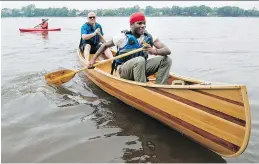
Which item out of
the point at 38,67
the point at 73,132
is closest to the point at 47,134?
the point at 73,132

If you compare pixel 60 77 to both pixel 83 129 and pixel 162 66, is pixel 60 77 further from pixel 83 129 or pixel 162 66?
pixel 162 66

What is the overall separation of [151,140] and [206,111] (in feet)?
3.62

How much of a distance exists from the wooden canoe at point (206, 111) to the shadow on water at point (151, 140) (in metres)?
0.19

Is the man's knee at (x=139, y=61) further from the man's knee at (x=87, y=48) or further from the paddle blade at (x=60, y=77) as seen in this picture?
the man's knee at (x=87, y=48)

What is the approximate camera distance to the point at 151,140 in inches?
172

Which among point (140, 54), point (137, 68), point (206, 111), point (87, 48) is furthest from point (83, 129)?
point (87, 48)

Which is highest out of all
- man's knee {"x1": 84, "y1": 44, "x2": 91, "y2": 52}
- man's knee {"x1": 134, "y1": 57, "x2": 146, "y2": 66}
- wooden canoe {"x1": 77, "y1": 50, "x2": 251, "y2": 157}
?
man's knee {"x1": 134, "y1": 57, "x2": 146, "y2": 66}

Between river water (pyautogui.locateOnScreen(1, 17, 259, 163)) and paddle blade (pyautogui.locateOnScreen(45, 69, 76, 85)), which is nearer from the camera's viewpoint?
river water (pyautogui.locateOnScreen(1, 17, 259, 163))

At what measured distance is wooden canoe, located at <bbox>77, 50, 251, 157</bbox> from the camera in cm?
328

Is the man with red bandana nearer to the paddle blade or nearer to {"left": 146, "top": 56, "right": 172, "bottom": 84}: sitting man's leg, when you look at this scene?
{"left": 146, "top": 56, "right": 172, "bottom": 84}: sitting man's leg

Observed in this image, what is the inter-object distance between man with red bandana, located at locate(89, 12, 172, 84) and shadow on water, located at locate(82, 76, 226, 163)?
71cm

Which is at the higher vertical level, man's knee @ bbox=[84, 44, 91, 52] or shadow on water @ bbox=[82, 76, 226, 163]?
man's knee @ bbox=[84, 44, 91, 52]

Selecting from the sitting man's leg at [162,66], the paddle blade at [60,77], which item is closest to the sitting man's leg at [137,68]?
the sitting man's leg at [162,66]

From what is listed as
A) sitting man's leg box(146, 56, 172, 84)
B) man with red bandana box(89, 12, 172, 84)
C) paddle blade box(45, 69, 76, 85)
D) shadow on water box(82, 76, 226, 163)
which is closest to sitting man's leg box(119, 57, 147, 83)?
man with red bandana box(89, 12, 172, 84)
